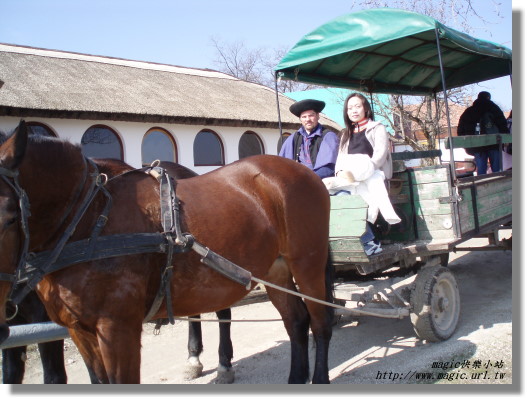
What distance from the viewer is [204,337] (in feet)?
17.0

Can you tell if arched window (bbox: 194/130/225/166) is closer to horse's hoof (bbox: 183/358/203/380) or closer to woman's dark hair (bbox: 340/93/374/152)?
woman's dark hair (bbox: 340/93/374/152)

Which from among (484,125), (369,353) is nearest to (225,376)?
(369,353)

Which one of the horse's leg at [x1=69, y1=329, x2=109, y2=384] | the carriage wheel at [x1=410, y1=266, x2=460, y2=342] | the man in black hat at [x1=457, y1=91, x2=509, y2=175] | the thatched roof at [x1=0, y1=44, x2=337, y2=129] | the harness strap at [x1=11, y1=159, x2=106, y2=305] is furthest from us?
the thatched roof at [x1=0, y1=44, x2=337, y2=129]

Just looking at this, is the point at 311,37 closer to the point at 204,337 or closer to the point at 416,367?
the point at 416,367

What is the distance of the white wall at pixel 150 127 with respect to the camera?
408 inches

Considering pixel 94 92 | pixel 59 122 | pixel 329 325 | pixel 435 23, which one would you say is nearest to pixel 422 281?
pixel 329 325

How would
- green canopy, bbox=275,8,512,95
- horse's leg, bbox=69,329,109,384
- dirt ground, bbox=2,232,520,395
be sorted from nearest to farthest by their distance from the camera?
horse's leg, bbox=69,329,109,384
dirt ground, bbox=2,232,520,395
green canopy, bbox=275,8,512,95

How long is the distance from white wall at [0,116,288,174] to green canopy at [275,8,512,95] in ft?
23.3

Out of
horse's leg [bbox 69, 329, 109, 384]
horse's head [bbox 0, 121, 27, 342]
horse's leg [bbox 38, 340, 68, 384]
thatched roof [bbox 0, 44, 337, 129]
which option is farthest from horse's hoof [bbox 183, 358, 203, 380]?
thatched roof [bbox 0, 44, 337, 129]

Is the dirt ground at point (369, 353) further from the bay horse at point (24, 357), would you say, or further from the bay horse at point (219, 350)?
the bay horse at point (24, 357)

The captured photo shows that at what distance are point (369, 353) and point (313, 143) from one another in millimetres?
1984

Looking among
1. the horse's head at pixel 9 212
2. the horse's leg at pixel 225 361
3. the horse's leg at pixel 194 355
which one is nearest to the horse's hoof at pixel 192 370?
the horse's leg at pixel 194 355

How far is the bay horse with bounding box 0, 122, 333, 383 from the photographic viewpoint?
2.16m

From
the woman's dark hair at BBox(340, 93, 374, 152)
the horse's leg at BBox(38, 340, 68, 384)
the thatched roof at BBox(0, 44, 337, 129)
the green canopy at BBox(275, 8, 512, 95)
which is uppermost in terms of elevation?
the thatched roof at BBox(0, 44, 337, 129)
